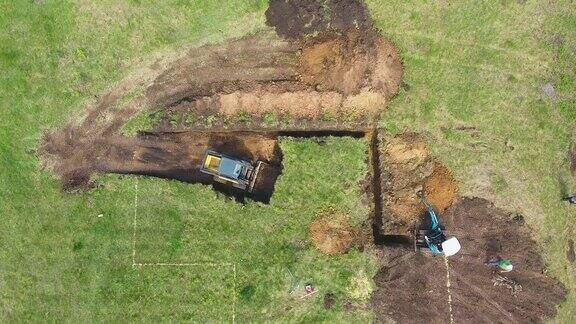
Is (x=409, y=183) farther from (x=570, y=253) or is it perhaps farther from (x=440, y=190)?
(x=570, y=253)

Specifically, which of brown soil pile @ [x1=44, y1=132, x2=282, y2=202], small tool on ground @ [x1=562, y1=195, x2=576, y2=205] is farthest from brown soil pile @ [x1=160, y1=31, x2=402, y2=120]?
small tool on ground @ [x1=562, y1=195, x2=576, y2=205]

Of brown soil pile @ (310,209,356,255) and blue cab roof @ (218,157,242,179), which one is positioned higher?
blue cab roof @ (218,157,242,179)

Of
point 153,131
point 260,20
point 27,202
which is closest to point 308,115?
point 260,20

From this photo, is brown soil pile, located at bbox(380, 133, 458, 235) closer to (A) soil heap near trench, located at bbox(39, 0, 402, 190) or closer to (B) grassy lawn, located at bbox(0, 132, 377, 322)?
(B) grassy lawn, located at bbox(0, 132, 377, 322)

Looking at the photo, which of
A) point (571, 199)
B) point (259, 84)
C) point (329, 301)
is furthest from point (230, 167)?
point (571, 199)

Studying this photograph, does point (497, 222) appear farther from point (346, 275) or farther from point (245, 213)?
point (245, 213)

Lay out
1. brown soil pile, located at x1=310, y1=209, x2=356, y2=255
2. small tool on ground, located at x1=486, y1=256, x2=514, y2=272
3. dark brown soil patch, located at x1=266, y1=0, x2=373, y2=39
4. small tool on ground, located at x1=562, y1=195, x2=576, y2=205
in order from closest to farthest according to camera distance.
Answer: small tool on ground, located at x1=486, y1=256, x2=514, y2=272
brown soil pile, located at x1=310, y1=209, x2=356, y2=255
small tool on ground, located at x1=562, y1=195, x2=576, y2=205
dark brown soil patch, located at x1=266, y1=0, x2=373, y2=39

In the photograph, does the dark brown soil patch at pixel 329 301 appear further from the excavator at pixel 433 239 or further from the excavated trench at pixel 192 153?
the excavated trench at pixel 192 153

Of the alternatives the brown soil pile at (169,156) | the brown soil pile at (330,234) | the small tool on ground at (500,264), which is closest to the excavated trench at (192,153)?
→ the brown soil pile at (169,156)
